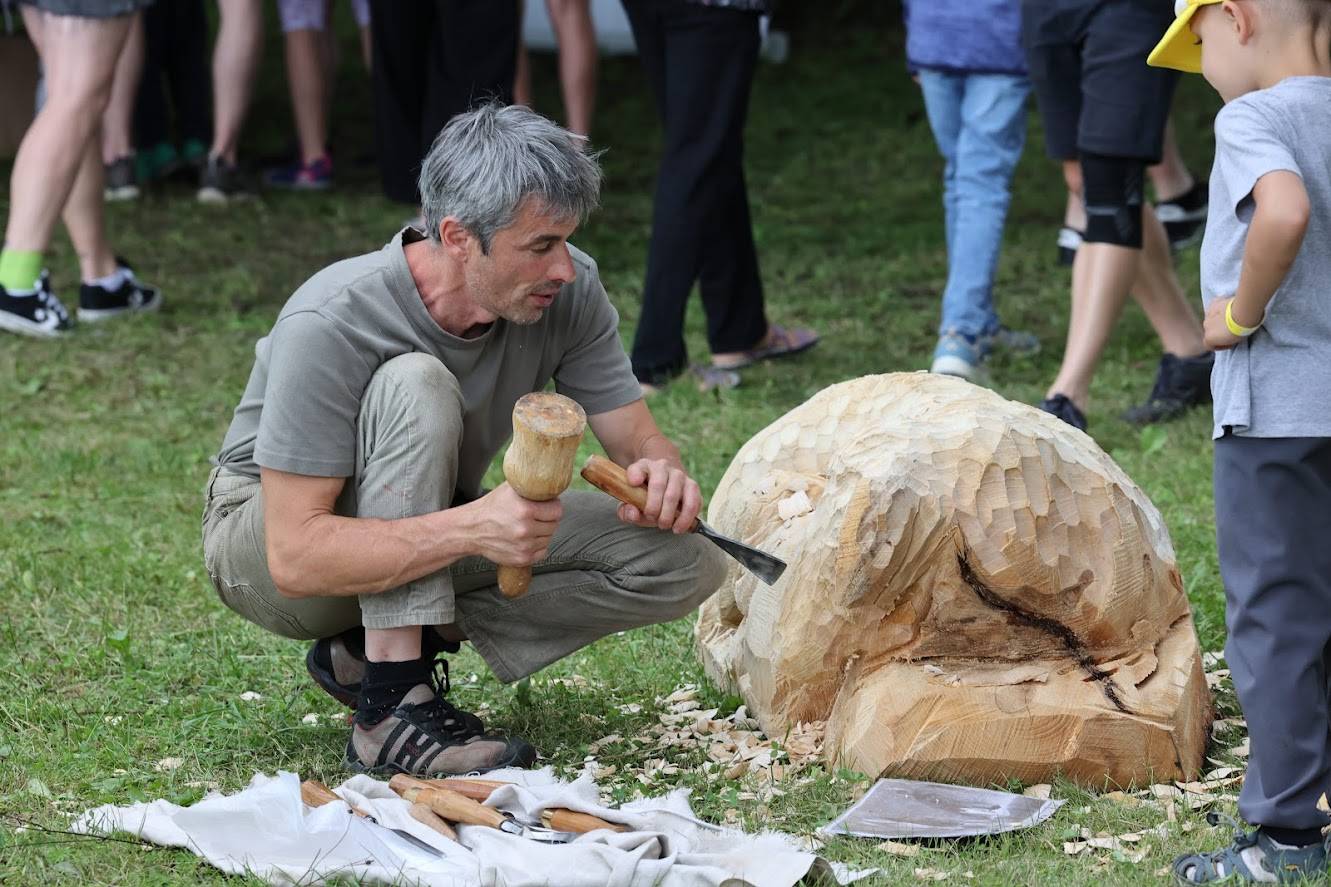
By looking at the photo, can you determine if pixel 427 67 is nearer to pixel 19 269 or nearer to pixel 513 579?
pixel 19 269

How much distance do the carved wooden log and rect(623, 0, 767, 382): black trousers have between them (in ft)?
8.36

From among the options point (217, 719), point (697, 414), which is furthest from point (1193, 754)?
point (697, 414)

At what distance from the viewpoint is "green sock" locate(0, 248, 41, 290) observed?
6203 millimetres

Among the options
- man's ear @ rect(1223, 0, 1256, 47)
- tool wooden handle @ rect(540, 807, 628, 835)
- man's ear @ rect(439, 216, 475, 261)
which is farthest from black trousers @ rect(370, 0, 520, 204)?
man's ear @ rect(1223, 0, 1256, 47)

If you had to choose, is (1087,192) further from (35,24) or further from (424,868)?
(35,24)

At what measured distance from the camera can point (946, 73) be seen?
6.05m

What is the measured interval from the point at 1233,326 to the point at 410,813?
4.93 feet

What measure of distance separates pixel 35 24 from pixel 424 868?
461 centimetres

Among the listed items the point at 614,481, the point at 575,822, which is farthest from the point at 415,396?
the point at 575,822

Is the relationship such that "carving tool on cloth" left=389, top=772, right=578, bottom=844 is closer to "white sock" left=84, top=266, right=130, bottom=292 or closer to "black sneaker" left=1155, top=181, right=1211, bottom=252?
"white sock" left=84, top=266, right=130, bottom=292

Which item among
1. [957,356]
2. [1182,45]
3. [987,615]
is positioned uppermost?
[1182,45]

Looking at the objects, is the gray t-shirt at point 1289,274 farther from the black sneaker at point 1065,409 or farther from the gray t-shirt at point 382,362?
the black sneaker at point 1065,409

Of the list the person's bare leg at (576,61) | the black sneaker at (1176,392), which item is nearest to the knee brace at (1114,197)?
the black sneaker at (1176,392)

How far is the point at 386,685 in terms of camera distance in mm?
3180
